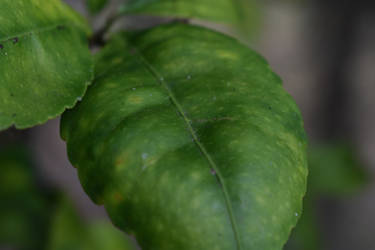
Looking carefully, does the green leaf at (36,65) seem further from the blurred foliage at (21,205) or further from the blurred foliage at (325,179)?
the blurred foliage at (325,179)

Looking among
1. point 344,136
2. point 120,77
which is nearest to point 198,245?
point 120,77

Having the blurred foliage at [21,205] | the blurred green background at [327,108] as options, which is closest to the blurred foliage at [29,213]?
the blurred foliage at [21,205]

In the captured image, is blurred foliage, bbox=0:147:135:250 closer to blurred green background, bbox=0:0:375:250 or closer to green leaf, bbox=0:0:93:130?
blurred green background, bbox=0:0:375:250

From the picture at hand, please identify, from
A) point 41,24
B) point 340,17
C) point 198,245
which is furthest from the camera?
point 340,17

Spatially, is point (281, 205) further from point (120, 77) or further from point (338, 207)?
point (338, 207)

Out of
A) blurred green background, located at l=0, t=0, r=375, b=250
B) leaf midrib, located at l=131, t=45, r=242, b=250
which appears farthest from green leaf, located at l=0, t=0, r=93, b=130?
blurred green background, located at l=0, t=0, r=375, b=250

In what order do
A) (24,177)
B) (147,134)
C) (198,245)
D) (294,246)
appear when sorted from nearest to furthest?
(198,245), (147,134), (24,177), (294,246)
